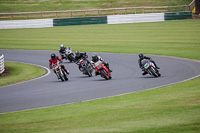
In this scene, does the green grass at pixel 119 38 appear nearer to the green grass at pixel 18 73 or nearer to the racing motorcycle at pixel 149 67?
the racing motorcycle at pixel 149 67

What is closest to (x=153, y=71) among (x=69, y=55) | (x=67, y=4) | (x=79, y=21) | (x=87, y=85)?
(x=87, y=85)

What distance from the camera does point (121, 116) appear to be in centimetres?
1165

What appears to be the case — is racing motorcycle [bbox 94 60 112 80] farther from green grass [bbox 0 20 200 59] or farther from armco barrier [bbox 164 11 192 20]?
armco barrier [bbox 164 11 192 20]

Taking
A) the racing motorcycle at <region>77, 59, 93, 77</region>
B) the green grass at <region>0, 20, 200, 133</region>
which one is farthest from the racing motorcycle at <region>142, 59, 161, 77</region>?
the racing motorcycle at <region>77, 59, 93, 77</region>

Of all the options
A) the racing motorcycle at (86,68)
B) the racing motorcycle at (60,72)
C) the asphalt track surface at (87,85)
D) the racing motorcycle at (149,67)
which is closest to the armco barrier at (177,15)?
the asphalt track surface at (87,85)

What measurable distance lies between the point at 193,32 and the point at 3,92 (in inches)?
1087

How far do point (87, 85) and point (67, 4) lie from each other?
60.2 metres

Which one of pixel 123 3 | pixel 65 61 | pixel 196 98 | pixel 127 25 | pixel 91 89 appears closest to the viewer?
pixel 196 98

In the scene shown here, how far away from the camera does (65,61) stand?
30.2 metres

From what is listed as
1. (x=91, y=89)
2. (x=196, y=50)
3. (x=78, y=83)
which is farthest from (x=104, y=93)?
(x=196, y=50)

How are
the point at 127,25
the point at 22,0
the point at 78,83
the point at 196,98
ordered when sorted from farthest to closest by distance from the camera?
the point at 22,0
the point at 127,25
the point at 78,83
the point at 196,98

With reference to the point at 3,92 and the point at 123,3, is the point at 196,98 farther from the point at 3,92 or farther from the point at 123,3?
the point at 123,3

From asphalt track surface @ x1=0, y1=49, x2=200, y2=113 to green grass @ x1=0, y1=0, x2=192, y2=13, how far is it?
46448 mm

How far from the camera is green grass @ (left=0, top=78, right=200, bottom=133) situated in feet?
33.5
